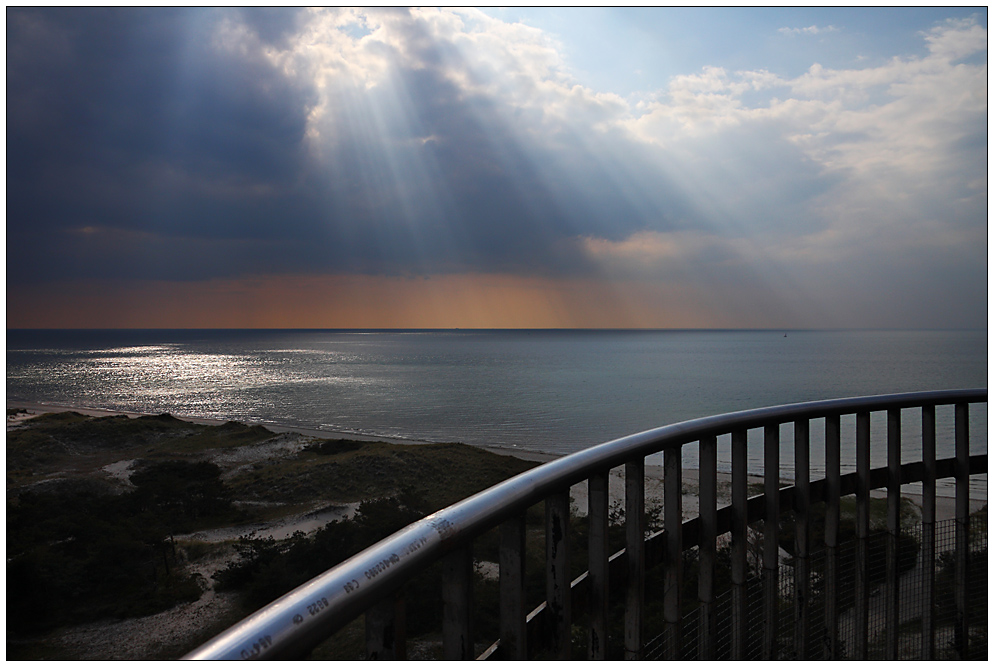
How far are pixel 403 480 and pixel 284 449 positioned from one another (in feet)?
26.2

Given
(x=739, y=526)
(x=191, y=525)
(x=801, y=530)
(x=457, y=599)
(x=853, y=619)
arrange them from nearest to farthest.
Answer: (x=457, y=599), (x=739, y=526), (x=801, y=530), (x=853, y=619), (x=191, y=525)

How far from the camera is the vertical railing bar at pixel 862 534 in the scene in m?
2.23

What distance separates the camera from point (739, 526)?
1870 millimetres

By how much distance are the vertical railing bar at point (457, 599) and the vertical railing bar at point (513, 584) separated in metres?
0.13

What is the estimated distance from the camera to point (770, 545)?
1.97m

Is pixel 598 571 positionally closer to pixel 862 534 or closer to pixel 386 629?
pixel 386 629

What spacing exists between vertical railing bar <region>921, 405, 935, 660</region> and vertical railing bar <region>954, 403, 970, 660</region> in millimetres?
125

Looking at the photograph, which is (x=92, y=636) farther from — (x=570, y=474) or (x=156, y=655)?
(x=570, y=474)

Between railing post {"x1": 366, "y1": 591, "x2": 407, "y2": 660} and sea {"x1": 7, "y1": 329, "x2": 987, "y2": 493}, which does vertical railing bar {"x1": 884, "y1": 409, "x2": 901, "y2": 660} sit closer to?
railing post {"x1": 366, "y1": 591, "x2": 407, "y2": 660}

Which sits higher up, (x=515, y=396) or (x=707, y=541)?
(x=707, y=541)

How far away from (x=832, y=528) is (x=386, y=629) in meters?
2.07

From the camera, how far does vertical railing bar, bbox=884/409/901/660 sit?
2.35m

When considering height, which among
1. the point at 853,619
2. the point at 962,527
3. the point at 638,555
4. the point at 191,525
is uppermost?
the point at 638,555

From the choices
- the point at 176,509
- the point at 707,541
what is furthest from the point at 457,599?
the point at 176,509
